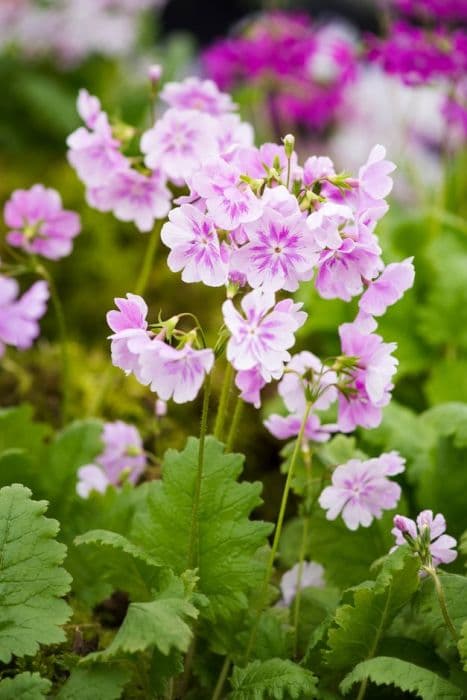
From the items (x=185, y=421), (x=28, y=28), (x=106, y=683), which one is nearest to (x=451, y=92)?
(x=185, y=421)

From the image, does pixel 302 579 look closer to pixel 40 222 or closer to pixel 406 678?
pixel 406 678

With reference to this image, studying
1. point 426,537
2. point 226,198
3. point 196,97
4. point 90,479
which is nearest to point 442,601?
point 426,537

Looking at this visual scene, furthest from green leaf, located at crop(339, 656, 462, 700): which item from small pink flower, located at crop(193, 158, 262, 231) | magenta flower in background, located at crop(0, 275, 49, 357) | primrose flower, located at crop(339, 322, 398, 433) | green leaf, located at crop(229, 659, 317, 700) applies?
magenta flower in background, located at crop(0, 275, 49, 357)

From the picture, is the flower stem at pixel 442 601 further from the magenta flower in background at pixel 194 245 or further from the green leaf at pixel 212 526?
the magenta flower in background at pixel 194 245

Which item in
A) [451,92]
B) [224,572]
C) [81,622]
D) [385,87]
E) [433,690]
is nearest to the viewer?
[433,690]

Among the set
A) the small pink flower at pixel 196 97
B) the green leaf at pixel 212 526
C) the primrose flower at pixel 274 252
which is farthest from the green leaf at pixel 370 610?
the small pink flower at pixel 196 97

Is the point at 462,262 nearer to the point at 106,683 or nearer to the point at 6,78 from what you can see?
the point at 106,683
